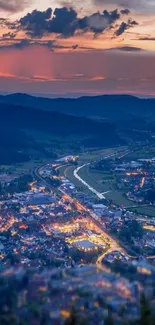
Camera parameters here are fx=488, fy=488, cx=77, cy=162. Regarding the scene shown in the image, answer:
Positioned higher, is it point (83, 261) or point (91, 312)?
point (91, 312)

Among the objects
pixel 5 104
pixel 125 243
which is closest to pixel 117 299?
pixel 125 243

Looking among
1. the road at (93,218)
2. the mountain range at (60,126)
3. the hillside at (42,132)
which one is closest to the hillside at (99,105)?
the mountain range at (60,126)

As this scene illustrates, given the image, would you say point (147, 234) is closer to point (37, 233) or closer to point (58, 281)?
point (37, 233)

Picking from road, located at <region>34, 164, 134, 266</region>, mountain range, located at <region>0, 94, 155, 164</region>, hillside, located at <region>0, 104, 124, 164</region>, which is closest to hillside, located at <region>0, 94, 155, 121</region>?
mountain range, located at <region>0, 94, 155, 164</region>

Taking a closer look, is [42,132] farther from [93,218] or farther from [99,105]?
[93,218]

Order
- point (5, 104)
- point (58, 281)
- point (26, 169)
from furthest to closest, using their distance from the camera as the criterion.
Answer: point (5, 104)
point (26, 169)
point (58, 281)

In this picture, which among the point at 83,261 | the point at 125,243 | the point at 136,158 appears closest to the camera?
the point at 83,261

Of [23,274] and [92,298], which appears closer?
[92,298]

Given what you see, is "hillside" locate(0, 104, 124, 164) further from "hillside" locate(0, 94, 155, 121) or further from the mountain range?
"hillside" locate(0, 94, 155, 121)

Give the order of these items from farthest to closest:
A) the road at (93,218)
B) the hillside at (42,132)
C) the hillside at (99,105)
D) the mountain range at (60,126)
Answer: the hillside at (99,105), the mountain range at (60,126), the hillside at (42,132), the road at (93,218)

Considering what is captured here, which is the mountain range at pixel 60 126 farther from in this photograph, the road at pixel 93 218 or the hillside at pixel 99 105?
the road at pixel 93 218

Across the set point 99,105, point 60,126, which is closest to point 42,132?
point 60,126
